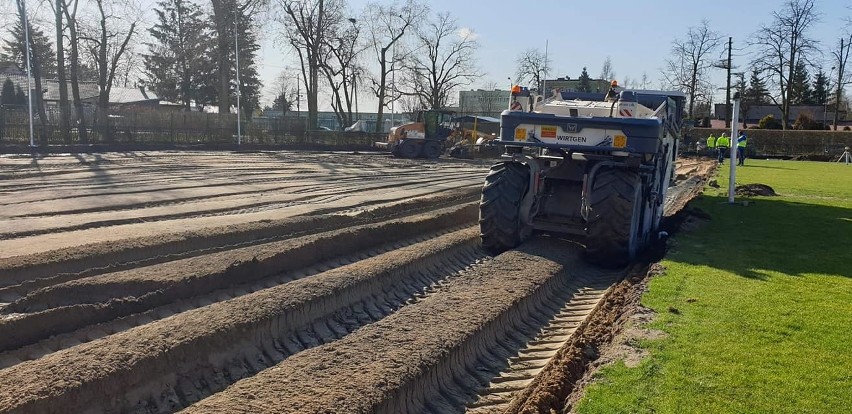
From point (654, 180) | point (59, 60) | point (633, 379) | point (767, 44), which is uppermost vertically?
point (767, 44)

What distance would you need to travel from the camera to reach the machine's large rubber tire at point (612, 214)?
9086mm

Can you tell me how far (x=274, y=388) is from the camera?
4.64 m

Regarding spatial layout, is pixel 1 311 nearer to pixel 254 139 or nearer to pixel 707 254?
pixel 707 254

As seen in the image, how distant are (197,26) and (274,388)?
55.3m

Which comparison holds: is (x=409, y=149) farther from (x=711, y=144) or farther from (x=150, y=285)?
(x=150, y=285)

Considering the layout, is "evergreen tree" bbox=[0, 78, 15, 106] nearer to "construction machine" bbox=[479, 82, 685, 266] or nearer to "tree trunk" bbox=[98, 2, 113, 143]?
"tree trunk" bbox=[98, 2, 113, 143]

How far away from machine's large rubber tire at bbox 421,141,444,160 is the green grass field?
24082 millimetres

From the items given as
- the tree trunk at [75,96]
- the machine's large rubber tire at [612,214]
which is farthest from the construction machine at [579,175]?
the tree trunk at [75,96]

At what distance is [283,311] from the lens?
250 inches

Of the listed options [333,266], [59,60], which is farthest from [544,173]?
[59,60]

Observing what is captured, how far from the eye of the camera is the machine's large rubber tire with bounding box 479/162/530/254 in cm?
964

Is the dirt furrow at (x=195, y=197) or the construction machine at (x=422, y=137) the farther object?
the construction machine at (x=422, y=137)

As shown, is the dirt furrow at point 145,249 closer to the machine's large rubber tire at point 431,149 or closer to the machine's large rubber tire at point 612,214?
the machine's large rubber tire at point 612,214

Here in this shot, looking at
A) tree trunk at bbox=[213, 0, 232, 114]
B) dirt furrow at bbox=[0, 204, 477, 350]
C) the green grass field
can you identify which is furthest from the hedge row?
dirt furrow at bbox=[0, 204, 477, 350]
